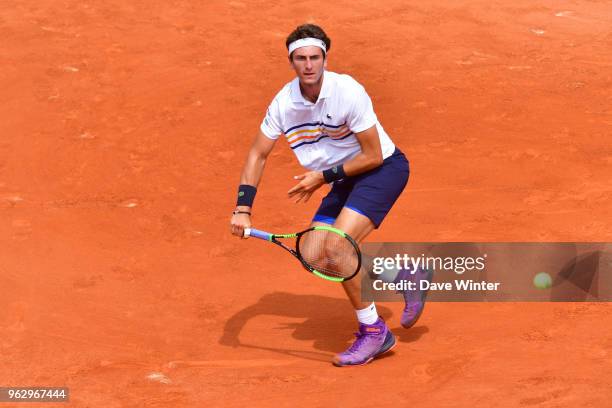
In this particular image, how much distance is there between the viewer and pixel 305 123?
21.2ft

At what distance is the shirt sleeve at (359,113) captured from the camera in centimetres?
623

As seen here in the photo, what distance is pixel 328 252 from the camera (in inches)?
251

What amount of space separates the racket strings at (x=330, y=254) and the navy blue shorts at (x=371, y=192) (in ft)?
0.83

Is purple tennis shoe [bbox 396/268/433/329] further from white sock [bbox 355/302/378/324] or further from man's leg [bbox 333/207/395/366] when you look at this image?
white sock [bbox 355/302/378/324]

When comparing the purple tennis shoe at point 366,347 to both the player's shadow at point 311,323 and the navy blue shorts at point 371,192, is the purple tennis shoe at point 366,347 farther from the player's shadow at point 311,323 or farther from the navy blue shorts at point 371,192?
the navy blue shorts at point 371,192

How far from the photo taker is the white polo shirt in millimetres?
6266

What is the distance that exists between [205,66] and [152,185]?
267 centimetres

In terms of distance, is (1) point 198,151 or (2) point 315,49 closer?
(2) point 315,49

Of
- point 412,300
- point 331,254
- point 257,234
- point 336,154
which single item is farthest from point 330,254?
point 412,300

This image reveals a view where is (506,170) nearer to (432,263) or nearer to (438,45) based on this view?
(432,263)

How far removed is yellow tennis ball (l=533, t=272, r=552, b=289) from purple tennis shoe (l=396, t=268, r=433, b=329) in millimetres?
889

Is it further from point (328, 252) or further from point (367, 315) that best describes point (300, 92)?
point (367, 315)

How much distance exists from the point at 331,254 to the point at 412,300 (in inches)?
38.2

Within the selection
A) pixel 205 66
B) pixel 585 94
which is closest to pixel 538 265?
pixel 585 94
